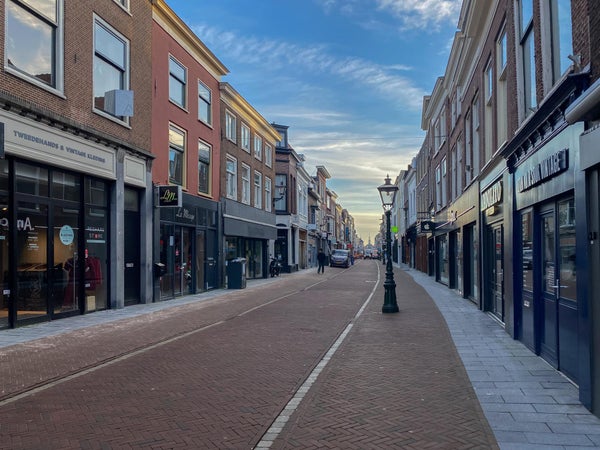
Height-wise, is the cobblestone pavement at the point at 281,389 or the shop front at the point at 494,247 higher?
the shop front at the point at 494,247

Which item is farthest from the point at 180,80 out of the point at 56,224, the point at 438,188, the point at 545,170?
the point at 545,170

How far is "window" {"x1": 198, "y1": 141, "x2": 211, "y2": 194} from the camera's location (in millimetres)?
20984

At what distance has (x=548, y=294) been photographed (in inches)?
297

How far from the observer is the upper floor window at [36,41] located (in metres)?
10.6

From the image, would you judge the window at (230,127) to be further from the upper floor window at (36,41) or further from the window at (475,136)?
the upper floor window at (36,41)

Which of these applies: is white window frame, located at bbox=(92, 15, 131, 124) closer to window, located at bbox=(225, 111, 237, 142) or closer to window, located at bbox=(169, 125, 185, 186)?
window, located at bbox=(169, 125, 185, 186)

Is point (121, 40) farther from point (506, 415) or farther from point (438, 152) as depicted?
point (438, 152)

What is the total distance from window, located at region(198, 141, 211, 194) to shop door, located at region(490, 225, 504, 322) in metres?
12.2

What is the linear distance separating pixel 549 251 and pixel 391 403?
361cm

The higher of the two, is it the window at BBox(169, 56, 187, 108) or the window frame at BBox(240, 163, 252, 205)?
the window at BBox(169, 56, 187, 108)

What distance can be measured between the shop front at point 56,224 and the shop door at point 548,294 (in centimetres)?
993

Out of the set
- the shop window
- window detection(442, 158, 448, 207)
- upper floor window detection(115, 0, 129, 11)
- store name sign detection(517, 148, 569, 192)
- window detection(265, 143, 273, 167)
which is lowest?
store name sign detection(517, 148, 569, 192)

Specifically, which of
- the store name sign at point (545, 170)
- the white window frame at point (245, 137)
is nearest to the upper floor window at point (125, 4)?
the white window frame at point (245, 137)

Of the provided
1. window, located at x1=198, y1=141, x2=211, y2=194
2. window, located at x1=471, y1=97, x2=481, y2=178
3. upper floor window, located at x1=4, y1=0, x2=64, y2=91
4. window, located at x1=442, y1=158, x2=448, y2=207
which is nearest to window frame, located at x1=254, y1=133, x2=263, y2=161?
window, located at x1=198, y1=141, x2=211, y2=194
